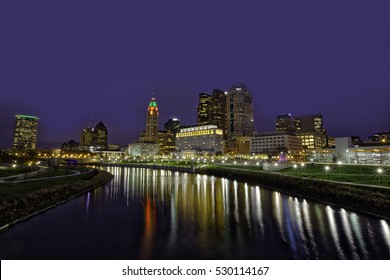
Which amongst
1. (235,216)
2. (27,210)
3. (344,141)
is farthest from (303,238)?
(344,141)

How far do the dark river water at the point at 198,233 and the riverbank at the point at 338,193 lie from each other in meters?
2.03

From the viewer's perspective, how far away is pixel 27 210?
28.4m

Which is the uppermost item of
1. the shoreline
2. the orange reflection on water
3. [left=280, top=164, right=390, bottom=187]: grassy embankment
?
[left=280, top=164, right=390, bottom=187]: grassy embankment

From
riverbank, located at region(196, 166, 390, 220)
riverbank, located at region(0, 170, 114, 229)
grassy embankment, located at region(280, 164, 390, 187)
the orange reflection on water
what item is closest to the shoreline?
riverbank, located at region(196, 166, 390, 220)

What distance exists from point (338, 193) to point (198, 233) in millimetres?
26653

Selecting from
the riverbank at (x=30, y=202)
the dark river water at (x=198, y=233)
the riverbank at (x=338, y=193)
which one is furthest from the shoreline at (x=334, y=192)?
the riverbank at (x=30, y=202)

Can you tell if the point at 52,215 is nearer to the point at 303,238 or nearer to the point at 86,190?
the point at 86,190

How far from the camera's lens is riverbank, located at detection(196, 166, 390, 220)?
29625mm

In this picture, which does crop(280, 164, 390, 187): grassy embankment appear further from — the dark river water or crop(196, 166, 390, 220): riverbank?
A: the dark river water

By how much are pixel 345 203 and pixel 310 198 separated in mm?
7084

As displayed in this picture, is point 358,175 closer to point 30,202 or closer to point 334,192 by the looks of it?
point 334,192

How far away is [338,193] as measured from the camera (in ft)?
118

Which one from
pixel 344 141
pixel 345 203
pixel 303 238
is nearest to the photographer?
pixel 303 238

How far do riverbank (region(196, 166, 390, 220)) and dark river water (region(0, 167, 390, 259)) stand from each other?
79.9 inches
